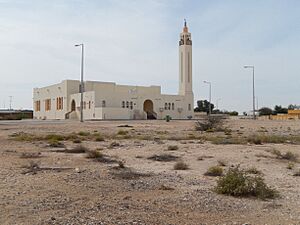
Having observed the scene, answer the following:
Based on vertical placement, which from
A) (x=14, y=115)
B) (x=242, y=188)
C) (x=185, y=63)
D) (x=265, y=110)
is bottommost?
(x=242, y=188)

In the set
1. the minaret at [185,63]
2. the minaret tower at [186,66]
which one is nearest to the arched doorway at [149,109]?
the minaret tower at [186,66]

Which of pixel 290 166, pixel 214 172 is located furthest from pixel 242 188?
pixel 290 166

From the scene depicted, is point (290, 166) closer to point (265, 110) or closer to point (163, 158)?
point (163, 158)

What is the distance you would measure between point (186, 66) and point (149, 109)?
50.5ft

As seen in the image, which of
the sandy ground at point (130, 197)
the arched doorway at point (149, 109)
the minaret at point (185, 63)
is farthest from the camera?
the minaret at point (185, 63)

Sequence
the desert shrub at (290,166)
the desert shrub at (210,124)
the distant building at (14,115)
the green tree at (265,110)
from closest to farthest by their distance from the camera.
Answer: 1. the desert shrub at (290,166)
2. the desert shrub at (210,124)
3. the distant building at (14,115)
4. the green tree at (265,110)

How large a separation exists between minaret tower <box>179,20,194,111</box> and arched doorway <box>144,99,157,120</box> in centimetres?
1030

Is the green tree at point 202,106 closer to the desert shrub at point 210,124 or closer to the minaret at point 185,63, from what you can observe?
the minaret at point 185,63

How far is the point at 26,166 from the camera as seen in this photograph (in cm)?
1352

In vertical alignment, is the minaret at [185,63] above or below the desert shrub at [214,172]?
above

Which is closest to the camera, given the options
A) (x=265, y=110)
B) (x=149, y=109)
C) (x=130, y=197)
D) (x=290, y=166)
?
(x=130, y=197)

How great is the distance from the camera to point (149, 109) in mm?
103000

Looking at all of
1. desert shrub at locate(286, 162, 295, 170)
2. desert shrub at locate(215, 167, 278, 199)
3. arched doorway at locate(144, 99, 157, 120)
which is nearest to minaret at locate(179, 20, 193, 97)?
arched doorway at locate(144, 99, 157, 120)

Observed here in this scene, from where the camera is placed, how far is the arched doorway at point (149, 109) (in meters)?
100.0
